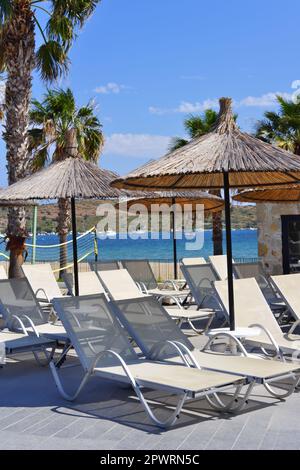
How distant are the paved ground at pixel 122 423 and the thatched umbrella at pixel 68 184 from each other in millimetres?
3078

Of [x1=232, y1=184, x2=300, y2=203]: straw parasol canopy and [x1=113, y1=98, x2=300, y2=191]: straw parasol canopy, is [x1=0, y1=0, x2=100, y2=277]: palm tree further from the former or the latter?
[x1=113, y1=98, x2=300, y2=191]: straw parasol canopy

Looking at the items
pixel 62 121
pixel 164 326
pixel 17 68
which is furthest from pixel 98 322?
pixel 62 121

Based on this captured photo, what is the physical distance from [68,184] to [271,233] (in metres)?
8.39

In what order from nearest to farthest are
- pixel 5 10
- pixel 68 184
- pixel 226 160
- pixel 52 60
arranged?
pixel 226 160 < pixel 68 184 < pixel 5 10 < pixel 52 60

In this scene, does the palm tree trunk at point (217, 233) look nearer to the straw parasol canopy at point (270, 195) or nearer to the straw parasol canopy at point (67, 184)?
the straw parasol canopy at point (270, 195)

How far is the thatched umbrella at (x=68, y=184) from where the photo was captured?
29.9ft

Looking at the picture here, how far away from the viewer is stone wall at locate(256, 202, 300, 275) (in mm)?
16391

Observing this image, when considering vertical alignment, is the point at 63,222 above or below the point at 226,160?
below

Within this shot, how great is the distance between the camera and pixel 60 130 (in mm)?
21359

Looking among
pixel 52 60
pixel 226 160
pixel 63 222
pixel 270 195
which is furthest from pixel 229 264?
pixel 63 222

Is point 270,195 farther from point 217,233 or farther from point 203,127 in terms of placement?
point 203,127

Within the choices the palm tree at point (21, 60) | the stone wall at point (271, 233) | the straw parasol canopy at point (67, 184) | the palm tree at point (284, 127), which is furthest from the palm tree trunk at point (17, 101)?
the palm tree at point (284, 127)

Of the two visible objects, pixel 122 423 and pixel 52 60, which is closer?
pixel 122 423
